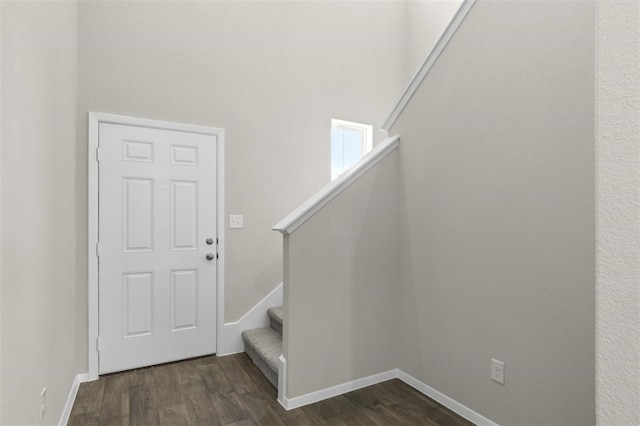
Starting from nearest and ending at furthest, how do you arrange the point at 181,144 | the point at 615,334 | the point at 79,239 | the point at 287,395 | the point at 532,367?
1. the point at 615,334
2. the point at 532,367
3. the point at 287,395
4. the point at 79,239
5. the point at 181,144

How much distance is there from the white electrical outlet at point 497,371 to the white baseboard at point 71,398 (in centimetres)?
244

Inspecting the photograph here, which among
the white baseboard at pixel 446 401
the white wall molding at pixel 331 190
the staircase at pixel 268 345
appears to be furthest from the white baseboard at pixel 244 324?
the white baseboard at pixel 446 401

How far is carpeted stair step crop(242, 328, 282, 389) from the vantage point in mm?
2432

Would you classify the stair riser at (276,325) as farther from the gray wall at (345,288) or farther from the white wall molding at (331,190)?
the white wall molding at (331,190)

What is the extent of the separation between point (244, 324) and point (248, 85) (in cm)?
223

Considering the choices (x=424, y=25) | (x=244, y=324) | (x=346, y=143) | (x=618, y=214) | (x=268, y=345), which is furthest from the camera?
(x=424, y=25)

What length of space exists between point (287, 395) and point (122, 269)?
1625 mm

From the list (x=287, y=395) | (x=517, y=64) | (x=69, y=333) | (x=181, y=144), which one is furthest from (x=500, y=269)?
(x=69, y=333)

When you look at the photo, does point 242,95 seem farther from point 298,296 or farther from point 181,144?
point 298,296

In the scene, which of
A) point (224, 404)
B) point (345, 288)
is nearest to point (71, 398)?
point (224, 404)

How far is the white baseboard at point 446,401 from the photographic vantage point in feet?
6.34

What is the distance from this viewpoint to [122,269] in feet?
8.74

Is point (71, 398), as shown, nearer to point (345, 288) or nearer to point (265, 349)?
point (265, 349)

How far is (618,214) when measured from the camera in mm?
639
